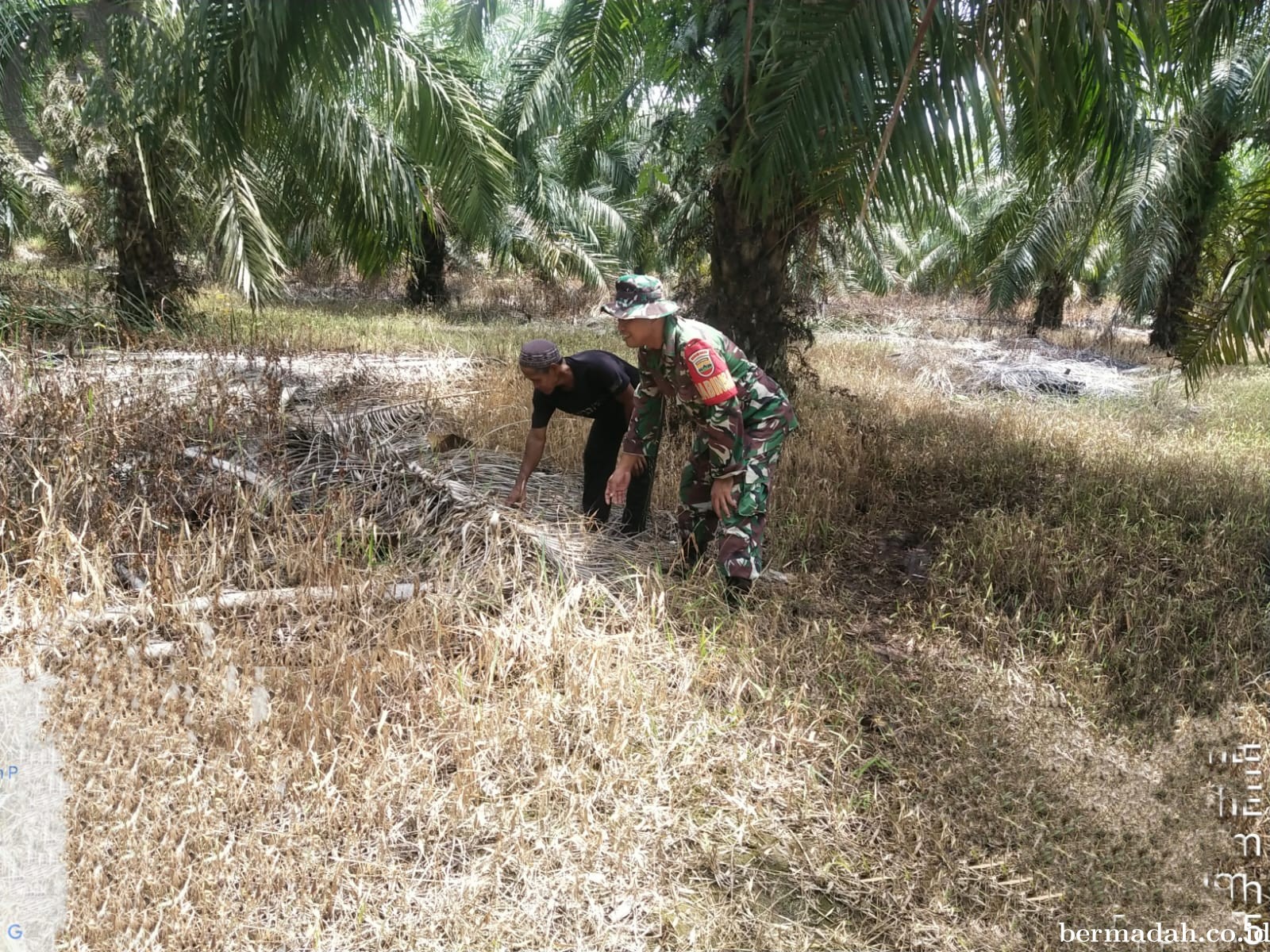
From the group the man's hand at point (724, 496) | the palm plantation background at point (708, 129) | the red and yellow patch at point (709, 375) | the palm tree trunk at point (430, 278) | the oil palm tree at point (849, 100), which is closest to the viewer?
the red and yellow patch at point (709, 375)

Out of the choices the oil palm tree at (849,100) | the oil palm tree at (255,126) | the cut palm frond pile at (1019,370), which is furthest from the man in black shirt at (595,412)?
the cut palm frond pile at (1019,370)

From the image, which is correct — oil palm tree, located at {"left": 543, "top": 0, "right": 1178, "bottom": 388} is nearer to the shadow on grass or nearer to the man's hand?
the man's hand

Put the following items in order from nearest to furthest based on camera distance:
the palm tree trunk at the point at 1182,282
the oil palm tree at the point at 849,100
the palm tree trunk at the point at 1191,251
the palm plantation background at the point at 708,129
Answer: the oil palm tree at the point at 849,100, the palm plantation background at the point at 708,129, the palm tree trunk at the point at 1191,251, the palm tree trunk at the point at 1182,282

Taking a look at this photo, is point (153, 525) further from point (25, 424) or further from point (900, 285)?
point (900, 285)

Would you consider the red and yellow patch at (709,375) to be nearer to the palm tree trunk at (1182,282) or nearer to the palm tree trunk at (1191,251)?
the palm tree trunk at (1191,251)

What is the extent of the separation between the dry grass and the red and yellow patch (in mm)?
790

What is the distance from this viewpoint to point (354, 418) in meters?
4.88

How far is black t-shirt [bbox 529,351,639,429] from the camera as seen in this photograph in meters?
4.10

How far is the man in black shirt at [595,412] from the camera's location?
4.05 metres

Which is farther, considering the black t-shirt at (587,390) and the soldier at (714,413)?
the black t-shirt at (587,390)

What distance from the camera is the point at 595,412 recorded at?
4289 millimetres

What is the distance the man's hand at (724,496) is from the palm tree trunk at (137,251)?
23.2ft

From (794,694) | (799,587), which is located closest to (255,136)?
(799,587)

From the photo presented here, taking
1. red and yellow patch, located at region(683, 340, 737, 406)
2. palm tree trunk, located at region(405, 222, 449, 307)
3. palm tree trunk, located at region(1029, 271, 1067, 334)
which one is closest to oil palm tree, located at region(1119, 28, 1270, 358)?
palm tree trunk, located at region(1029, 271, 1067, 334)
